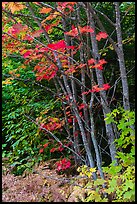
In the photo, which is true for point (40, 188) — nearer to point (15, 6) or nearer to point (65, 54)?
point (65, 54)

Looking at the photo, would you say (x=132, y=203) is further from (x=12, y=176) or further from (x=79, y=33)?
(x=12, y=176)

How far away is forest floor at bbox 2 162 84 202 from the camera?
8.92 feet

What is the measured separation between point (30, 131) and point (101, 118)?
104 centimetres

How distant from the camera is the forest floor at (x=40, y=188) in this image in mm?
2720

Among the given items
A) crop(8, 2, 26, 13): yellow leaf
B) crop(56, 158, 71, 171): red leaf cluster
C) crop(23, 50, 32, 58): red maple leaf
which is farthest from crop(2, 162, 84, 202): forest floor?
crop(8, 2, 26, 13): yellow leaf

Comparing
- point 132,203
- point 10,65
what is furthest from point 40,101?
point 132,203

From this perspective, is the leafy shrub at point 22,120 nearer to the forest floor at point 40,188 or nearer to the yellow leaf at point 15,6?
the forest floor at point 40,188

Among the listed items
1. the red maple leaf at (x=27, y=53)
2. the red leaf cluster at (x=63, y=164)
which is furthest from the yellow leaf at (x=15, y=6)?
the red leaf cluster at (x=63, y=164)

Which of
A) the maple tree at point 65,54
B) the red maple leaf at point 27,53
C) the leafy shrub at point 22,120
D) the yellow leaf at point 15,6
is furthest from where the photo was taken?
the leafy shrub at point 22,120

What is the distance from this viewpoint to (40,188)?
2.93 m

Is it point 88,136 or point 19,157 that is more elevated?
point 88,136

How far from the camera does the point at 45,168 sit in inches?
124

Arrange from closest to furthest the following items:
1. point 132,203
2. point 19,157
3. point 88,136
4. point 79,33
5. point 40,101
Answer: point 132,203 → point 79,33 → point 88,136 → point 19,157 → point 40,101

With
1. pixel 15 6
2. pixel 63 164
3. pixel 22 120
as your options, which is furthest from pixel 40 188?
pixel 15 6
